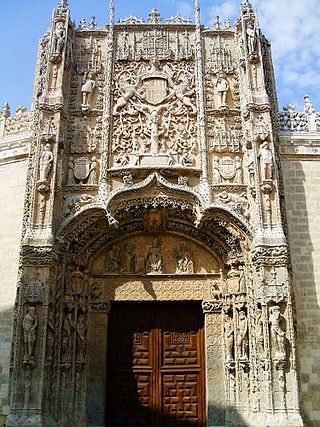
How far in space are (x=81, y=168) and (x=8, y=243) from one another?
85.5 inches

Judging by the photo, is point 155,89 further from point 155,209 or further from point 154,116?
point 155,209

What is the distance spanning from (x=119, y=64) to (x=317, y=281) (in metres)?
6.44

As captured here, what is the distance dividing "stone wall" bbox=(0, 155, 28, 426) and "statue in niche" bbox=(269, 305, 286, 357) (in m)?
5.05

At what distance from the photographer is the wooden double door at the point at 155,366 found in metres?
10.3

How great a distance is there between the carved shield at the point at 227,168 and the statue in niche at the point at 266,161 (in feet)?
2.10

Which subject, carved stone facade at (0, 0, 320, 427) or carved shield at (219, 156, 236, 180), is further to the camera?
A: carved shield at (219, 156, 236, 180)

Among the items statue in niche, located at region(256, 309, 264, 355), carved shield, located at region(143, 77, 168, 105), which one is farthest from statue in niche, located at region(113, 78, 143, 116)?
statue in niche, located at region(256, 309, 264, 355)

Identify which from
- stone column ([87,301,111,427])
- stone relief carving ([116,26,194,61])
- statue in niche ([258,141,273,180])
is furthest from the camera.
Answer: stone relief carving ([116,26,194,61])

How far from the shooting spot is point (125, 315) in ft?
35.9

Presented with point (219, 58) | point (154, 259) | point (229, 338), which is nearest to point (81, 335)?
point (154, 259)

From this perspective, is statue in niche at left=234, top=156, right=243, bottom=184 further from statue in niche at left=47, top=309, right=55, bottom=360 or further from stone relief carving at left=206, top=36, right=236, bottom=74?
statue in niche at left=47, top=309, right=55, bottom=360

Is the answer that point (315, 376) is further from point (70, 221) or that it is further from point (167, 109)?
point (167, 109)

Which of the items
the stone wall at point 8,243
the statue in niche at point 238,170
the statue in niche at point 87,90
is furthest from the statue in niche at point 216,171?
the stone wall at point 8,243

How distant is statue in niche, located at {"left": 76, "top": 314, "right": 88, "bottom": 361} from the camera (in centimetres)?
1016
